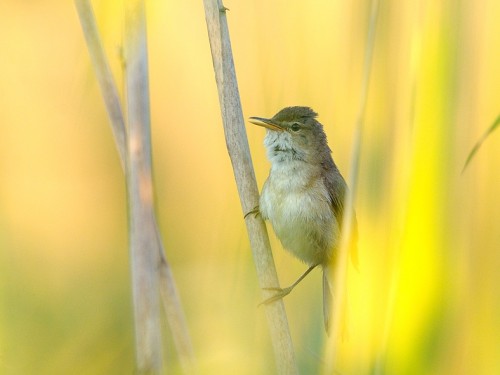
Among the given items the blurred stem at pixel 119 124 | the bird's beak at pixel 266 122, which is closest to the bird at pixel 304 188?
the bird's beak at pixel 266 122

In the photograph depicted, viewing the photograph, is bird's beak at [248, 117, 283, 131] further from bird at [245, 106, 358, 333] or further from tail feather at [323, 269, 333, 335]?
A: tail feather at [323, 269, 333, 335]

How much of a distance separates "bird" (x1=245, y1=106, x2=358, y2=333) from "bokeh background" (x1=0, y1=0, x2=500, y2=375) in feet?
0.22

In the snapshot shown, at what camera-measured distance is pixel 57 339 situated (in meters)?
2.02

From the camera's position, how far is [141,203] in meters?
1.44

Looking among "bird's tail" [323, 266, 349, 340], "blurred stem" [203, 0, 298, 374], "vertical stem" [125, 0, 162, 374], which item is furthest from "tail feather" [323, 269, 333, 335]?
"vertical stem" [125, 0, 162, 374]

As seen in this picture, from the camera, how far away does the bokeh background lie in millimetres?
1339

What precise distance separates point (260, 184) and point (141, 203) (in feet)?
3.38

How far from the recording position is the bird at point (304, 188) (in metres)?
2.11

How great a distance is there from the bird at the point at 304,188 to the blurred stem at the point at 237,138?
0.47 metres

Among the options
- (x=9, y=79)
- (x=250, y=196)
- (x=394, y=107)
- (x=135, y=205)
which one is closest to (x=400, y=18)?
(x=394, y=107)

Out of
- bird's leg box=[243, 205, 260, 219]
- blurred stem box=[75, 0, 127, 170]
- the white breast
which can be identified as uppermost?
blurred stem box=[75, 0, 127, 170]

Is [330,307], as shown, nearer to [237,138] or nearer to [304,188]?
[304,188]

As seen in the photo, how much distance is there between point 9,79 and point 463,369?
1.87 metres

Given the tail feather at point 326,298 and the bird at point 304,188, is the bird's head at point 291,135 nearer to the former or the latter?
the bird at point 304,188
